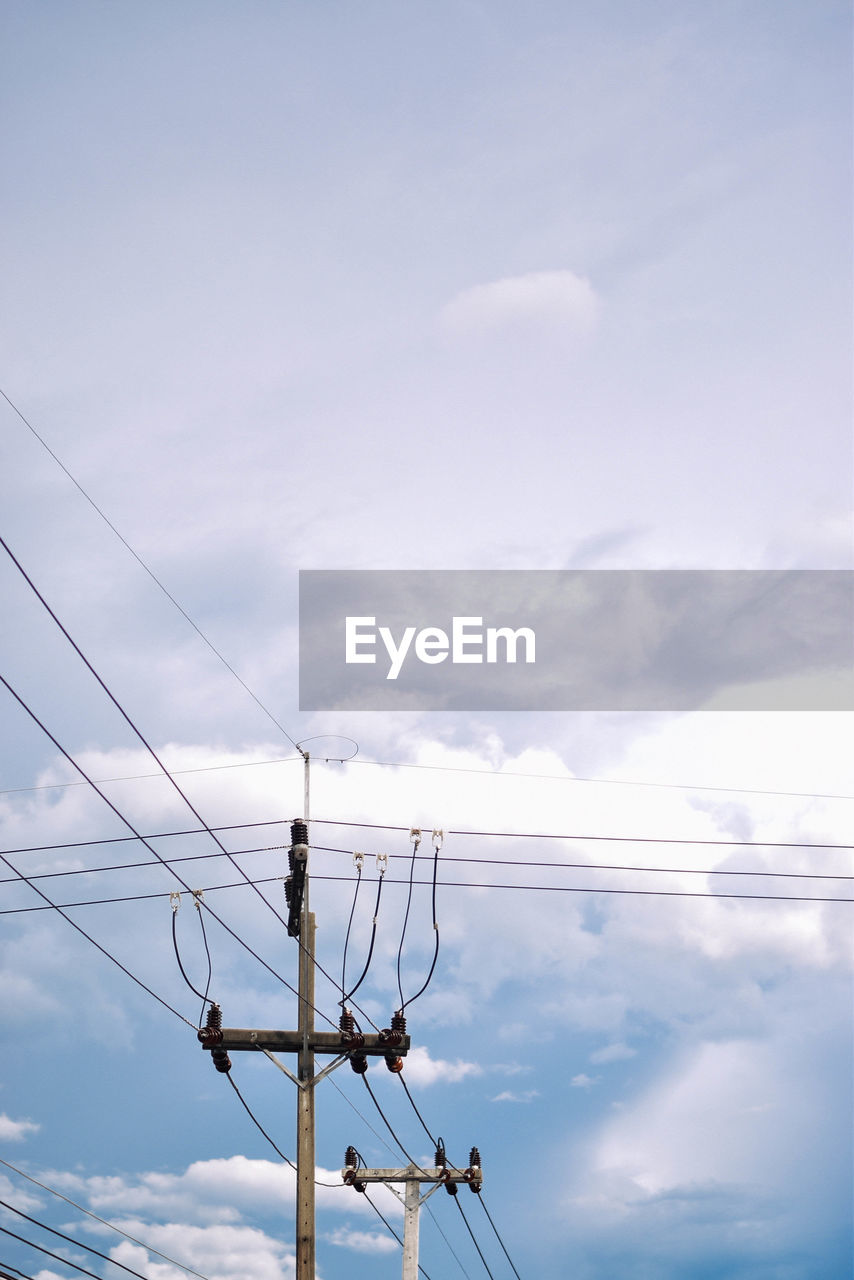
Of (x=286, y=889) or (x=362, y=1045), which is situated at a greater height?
(x=286, y=889)

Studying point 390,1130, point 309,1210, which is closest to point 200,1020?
point 309,1210

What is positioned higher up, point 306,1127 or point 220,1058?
point 220,1058

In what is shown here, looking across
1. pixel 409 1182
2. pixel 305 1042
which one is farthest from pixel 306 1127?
pixel 409 1182

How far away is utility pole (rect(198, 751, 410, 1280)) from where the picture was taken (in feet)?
58.3

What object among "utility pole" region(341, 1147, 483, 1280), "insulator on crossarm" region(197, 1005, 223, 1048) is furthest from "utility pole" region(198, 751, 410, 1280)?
"utility pole" region(341, 1147, 483, 1280)

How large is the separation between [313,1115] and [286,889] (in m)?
3.22

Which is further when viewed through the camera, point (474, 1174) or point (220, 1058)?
point (474, 1174)

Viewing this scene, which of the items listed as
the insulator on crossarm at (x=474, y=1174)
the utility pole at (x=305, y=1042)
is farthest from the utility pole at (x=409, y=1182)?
the utility pole at (x=305, y=1042)

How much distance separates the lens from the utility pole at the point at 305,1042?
1777 centimetres

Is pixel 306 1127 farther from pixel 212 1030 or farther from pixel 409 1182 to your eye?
pixel 409 1182

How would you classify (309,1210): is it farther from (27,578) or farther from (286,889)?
(27,578)

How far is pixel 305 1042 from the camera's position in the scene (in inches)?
744

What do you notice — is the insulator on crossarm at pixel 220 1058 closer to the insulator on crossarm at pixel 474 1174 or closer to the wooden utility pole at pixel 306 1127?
the wooden utility pole at pixel 306 1127

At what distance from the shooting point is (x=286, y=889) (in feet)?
64.1
